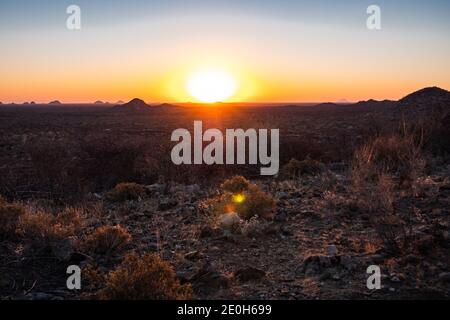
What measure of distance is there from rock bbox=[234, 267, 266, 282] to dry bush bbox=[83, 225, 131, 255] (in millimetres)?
1868

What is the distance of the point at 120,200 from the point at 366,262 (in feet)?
19.5

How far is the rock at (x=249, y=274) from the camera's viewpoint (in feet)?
16.8

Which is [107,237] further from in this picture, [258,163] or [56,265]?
[258,163]

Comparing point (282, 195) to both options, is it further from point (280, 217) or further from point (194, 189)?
point (194, 189)

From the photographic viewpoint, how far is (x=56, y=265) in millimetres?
5848

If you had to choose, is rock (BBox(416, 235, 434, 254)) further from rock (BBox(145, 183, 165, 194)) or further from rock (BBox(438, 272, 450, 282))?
rock (BBox(145, 183, 165, 194))

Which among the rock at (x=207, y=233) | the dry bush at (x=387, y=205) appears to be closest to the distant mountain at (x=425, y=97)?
the dry bush at (x=387, y=205)

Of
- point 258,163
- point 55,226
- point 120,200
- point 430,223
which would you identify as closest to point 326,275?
point 430,223

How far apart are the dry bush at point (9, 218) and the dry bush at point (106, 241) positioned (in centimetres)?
136

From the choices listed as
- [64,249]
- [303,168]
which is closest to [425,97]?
[303,168]

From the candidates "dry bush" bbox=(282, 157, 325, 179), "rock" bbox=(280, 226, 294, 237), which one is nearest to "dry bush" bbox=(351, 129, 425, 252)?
"rock" bbox=(280, 226, 294, 237)

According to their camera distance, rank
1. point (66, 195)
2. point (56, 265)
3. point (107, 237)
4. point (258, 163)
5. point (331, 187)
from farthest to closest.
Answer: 1. point (258, 163)
2. point (66, 195)
3. point (331, 187)
4. point (107, 237)
5. point (56, 265)

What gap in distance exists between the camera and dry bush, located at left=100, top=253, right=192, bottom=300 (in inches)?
174

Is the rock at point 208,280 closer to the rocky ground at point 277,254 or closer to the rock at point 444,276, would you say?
the rocky ground at point 277,254
